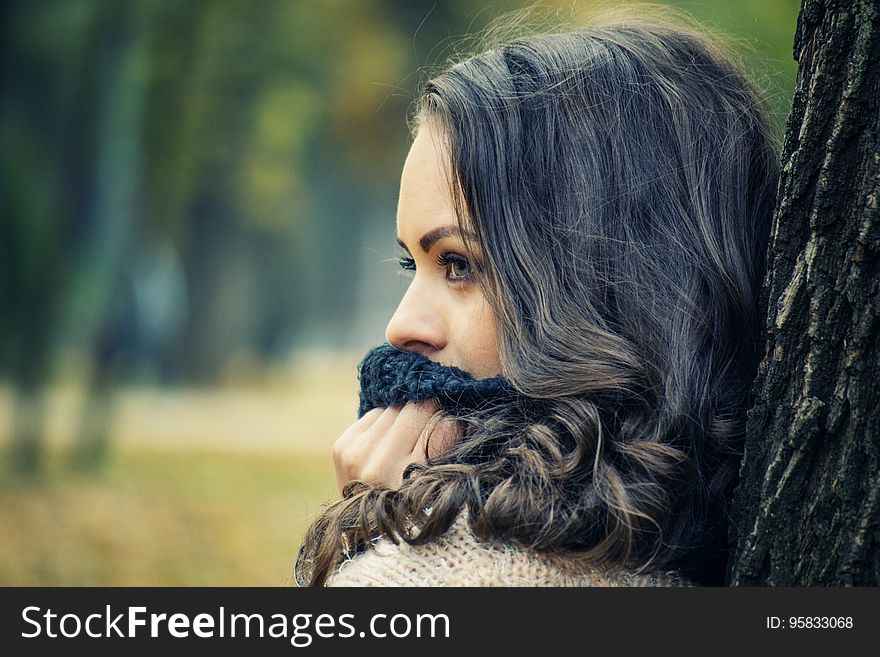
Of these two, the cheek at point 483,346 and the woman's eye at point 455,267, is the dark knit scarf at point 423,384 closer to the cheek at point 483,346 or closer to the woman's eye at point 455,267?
the cheek at point 483,346

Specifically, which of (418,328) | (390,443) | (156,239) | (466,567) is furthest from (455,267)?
(156,239)

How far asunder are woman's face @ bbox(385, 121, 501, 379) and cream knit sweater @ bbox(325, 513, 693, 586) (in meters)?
0.36

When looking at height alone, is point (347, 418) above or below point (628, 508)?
above


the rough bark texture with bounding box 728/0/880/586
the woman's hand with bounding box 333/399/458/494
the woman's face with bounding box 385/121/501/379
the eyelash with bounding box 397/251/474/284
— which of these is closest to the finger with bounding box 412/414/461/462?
the woman's hand with bounding box 333/399/458/494

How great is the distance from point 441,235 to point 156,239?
10.7 m

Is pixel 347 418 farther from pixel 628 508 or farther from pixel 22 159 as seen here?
pixel 628 508

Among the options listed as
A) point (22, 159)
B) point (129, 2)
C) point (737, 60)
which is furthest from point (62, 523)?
point (737, 60)

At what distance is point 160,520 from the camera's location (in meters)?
10.0

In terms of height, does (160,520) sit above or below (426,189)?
above

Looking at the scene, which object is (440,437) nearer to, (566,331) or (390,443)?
(390,443)

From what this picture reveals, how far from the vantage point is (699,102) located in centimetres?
183

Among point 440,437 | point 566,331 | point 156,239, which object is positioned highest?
point 156,239

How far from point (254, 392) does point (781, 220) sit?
1332 cm

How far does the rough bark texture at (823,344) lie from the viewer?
1.37 metres
